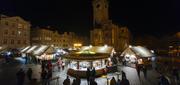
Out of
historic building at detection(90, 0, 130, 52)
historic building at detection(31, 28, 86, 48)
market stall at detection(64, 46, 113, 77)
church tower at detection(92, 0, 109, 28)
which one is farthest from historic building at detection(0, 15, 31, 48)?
market stall at detection(64, 46, 113, 77)

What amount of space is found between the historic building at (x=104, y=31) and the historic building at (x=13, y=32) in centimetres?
3096

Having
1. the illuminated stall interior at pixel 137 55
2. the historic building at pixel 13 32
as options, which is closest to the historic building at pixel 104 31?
the historic building at pixel 13 32

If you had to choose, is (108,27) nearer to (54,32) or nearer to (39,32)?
(54,32)

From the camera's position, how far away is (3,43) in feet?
163

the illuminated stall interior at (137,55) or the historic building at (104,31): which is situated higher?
the historic building at (104,31)

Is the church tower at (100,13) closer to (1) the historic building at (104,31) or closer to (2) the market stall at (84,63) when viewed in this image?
(1) the historic building at (104,31)

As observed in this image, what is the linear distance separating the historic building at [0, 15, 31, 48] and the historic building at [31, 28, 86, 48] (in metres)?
5.47

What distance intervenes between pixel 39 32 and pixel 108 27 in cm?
3103

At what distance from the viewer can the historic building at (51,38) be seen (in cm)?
6431

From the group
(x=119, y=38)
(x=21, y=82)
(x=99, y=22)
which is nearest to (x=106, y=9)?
(x=99, y=22)

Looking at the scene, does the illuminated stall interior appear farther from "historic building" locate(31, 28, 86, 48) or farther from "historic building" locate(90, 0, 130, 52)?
"historic building" locate(31, 28, 86, 48)

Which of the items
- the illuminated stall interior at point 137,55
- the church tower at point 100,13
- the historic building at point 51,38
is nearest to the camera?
the illuminated stall interior at point 137,55

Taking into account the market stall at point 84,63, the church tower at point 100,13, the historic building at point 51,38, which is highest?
the church tower at point 100,13

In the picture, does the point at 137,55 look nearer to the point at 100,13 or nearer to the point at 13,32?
the point at 13,32
